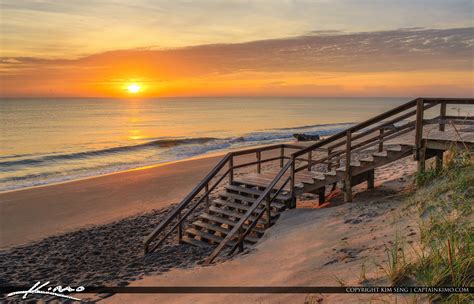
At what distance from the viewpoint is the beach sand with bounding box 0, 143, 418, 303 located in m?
6.07

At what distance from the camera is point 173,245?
10.5 metres

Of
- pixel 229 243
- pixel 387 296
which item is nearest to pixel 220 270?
pixel 229 243

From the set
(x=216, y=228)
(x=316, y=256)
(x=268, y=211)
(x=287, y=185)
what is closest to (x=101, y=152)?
(x=216, y=228)

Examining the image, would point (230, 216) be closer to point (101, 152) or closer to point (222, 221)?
point (222, 221)

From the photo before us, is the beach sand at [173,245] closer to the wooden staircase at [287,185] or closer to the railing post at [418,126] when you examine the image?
the wooden staircase at [287,185]

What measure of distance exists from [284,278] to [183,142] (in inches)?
1478

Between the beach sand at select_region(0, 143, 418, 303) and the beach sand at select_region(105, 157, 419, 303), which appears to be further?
the beach sand at select_region(0, 143, 418, 303)

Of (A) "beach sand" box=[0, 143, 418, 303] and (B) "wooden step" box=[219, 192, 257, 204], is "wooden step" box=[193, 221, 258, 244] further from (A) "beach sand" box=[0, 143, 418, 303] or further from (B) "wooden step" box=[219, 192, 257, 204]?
(B) "wooden step" box=[219, 192, 257, 204]

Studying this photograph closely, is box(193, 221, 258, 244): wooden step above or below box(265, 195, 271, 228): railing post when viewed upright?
below

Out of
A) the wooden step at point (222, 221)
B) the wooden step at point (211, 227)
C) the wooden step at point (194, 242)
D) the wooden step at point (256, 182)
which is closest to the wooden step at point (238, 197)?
the wooden step at point (256, 182)

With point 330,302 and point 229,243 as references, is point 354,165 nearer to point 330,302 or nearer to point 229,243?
point 229,243

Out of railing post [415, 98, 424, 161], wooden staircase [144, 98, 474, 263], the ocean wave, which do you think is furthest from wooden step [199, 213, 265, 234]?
the ocean wave

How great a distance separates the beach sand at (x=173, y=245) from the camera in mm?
6074

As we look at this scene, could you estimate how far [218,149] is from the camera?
37.4 meters
